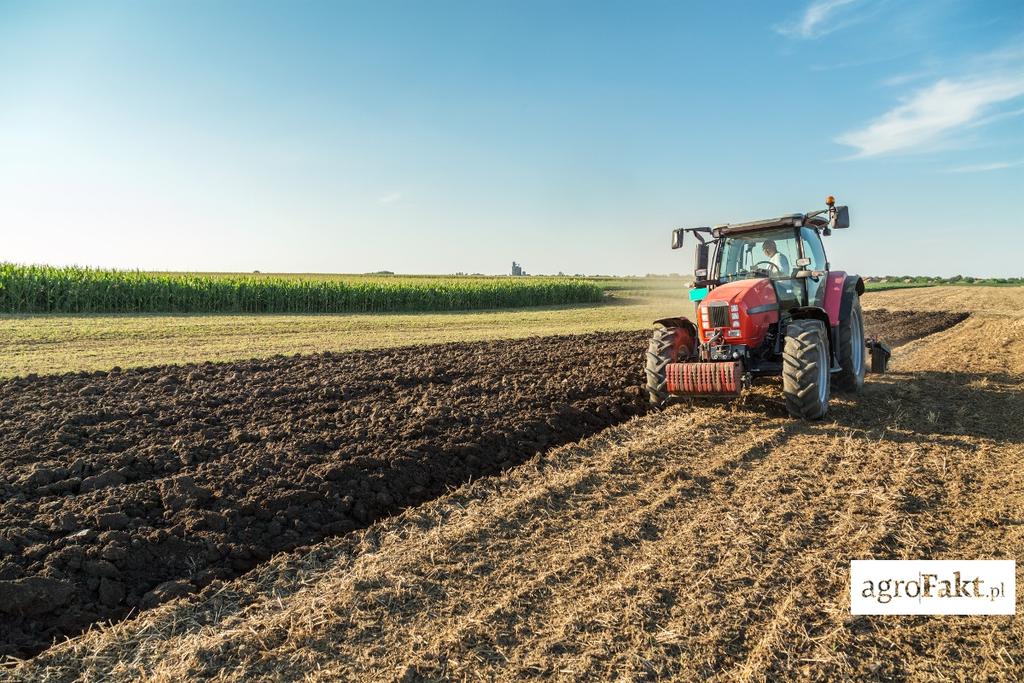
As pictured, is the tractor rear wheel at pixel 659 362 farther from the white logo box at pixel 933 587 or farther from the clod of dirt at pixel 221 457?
the white logo box at pixel 933 587

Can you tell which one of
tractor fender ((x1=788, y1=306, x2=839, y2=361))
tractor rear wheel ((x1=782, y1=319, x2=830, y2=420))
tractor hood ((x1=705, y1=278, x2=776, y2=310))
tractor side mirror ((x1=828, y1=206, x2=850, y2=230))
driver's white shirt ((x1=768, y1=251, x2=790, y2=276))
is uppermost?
tractor side mirror ((x1=828, y1=206, x2=850, y2=230))

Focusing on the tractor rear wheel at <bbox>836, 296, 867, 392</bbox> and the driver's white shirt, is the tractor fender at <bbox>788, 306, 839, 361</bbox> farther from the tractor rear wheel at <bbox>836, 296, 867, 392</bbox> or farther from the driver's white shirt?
the driver's white shirt

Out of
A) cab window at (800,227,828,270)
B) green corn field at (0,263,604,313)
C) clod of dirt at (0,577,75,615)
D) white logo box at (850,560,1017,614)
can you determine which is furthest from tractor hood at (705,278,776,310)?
green corn field at (0,263,604,313)

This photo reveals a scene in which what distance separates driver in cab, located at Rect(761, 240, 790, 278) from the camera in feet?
27.3

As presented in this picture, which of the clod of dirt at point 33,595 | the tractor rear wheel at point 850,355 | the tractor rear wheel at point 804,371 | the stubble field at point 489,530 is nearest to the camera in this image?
the stubble field at point 489,530

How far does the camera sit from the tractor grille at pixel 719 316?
24.1 ft

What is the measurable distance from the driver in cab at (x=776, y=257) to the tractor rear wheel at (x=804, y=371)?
49.7 inches

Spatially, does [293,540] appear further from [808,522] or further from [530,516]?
[808,522]

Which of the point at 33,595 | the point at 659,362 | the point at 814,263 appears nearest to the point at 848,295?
the point at 814,263

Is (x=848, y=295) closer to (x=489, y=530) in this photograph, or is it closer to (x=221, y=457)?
(x=489, y=530)

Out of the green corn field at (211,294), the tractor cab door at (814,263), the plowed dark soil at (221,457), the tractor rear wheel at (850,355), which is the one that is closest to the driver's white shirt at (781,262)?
the tractor cab door at (814,263)

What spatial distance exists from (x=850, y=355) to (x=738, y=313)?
88.0 inches

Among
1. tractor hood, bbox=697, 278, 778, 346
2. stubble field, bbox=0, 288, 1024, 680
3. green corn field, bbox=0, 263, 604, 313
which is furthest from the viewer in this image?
green corn field, bbox=0, 263, 604, 313

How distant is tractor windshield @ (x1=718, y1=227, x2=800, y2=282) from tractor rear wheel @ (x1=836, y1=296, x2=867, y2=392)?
1.09 metres
